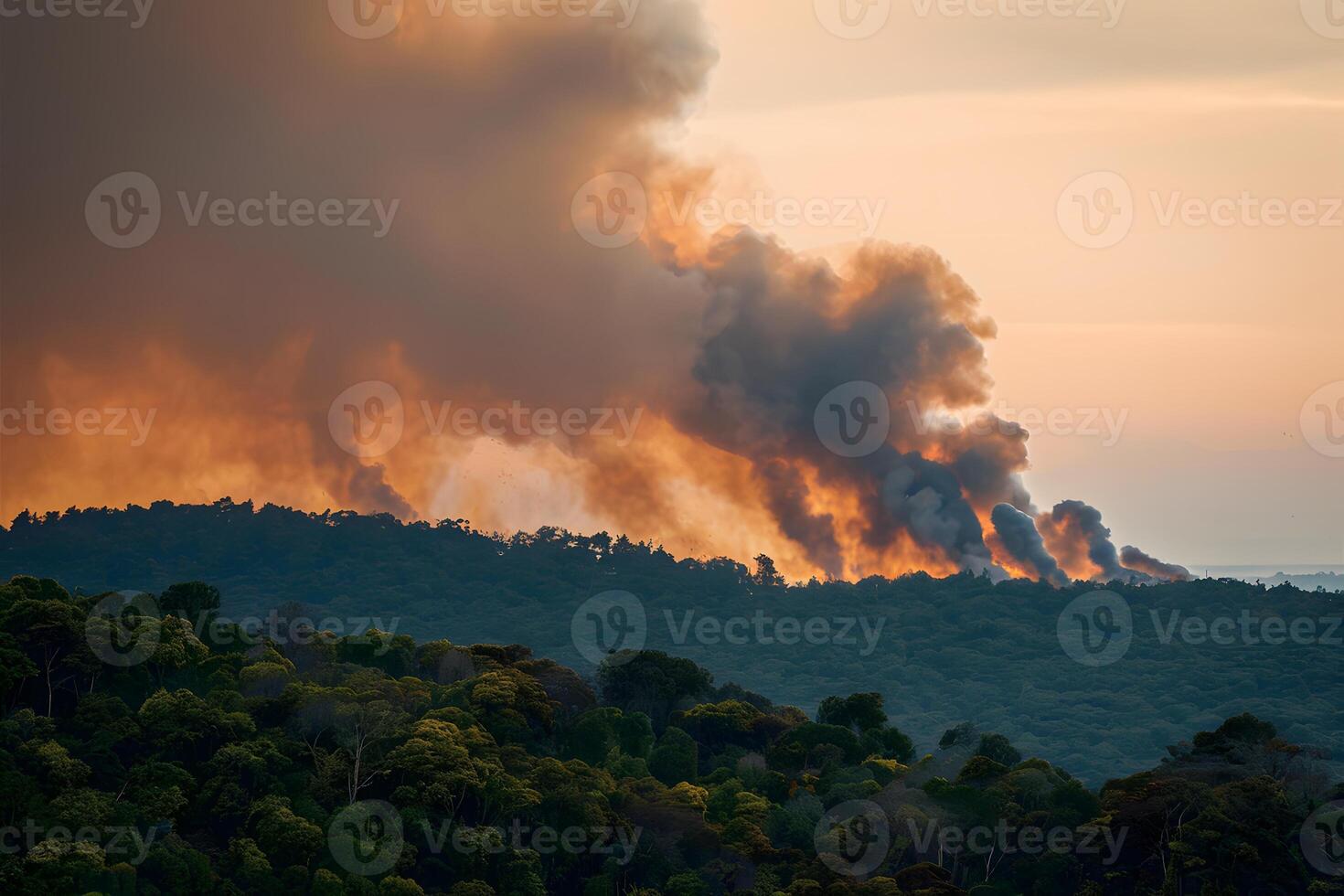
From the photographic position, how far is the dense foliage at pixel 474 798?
71.2m

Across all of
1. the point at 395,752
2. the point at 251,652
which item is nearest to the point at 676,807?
the point at 395,752

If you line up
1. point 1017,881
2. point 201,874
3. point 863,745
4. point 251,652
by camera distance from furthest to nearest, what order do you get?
point 863,745 → point 251,652 → point 1017,881 → point 201,874

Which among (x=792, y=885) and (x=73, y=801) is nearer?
(x=73, y=801)

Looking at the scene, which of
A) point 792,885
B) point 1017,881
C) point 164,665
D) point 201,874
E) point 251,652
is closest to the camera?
point 201,874

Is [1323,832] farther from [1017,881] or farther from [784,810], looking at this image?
[784,810]

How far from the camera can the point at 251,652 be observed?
309 feet

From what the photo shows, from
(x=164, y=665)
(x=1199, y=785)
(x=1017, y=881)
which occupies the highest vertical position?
(x=164, y=665)

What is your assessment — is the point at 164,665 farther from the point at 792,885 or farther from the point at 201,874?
the point at 792,885

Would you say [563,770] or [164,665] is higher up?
[164,665]

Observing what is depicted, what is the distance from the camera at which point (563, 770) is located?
83.8 meters

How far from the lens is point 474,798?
81.0m

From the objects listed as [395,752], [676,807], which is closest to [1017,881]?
[676,807]

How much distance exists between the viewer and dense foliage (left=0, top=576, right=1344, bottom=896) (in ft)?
234

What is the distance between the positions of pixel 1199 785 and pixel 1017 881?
10.4m
